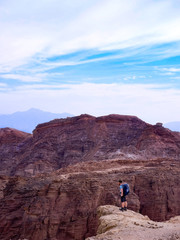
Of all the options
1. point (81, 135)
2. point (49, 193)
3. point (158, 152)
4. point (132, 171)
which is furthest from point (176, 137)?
point (49, 193)

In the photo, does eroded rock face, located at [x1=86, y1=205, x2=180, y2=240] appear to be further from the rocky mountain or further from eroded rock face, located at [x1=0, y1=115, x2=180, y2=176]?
eroded rock face, located at [x1=0, y1=115, x2=180, y2=176]

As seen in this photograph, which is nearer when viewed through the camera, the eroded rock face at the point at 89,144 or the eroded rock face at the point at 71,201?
the eroded rock face at the point at 71,201

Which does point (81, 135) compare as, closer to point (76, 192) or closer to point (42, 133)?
point (42, 133)

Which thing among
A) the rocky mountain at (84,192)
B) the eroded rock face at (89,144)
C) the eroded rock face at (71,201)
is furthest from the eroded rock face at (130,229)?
the eroded rock face at (89,144)

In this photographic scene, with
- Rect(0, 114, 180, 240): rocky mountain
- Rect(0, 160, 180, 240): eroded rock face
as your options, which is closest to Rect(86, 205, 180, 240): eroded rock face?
Rect(0, 114, 180, 240): rocky mountain

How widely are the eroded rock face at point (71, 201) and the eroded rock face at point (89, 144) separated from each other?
14100 mm

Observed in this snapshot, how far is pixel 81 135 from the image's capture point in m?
46.9

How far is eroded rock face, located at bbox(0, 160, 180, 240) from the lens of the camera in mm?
21719

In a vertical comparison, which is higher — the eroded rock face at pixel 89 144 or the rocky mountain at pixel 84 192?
the eroded rock face at pixel 89 144

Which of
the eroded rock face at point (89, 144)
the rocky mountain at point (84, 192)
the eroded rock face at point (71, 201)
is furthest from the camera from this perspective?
the eroded rock face at point (89, 144)

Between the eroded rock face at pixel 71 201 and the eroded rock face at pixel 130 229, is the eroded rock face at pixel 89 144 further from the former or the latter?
the eroded rock face at pixel 130 229

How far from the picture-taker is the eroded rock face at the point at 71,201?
21719mm

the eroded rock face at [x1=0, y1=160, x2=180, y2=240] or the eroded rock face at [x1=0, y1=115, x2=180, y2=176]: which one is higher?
the eroded rock face at [x1=0, y1=115, x2=180, y2=176]

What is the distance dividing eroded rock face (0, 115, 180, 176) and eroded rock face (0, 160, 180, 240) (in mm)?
14100
